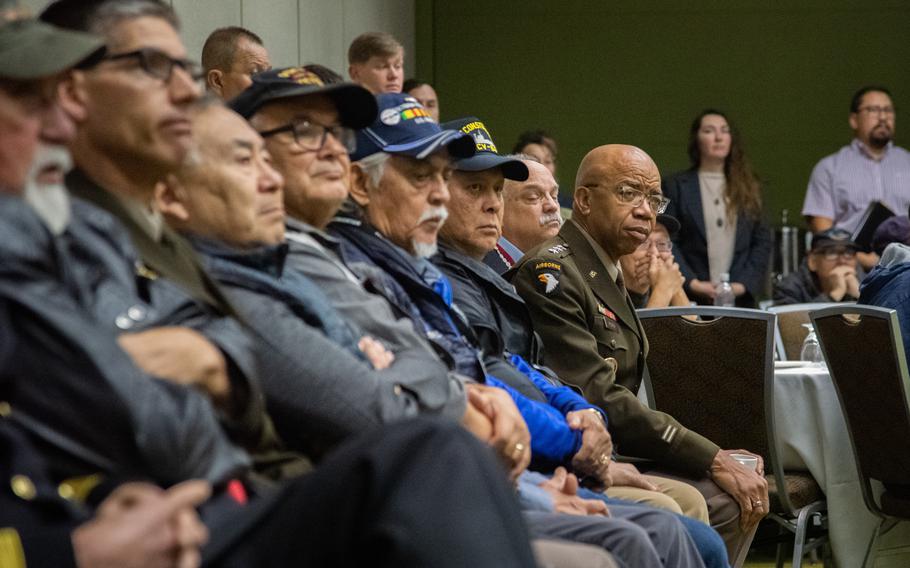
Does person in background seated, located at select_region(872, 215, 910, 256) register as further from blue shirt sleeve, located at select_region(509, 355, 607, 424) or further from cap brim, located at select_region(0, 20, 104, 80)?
cap brim, located at select_region(0, 20, 104, 80)

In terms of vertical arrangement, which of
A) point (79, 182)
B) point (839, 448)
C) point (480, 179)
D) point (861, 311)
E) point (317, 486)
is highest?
point (79, 182)

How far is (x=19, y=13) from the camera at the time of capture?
5.85 feet

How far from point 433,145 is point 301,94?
460 millimetres

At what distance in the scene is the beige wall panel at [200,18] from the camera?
5090 millimetres

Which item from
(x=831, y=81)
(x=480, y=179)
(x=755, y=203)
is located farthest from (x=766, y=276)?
(x=480, y=179)

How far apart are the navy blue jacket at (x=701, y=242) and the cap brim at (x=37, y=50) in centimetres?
628

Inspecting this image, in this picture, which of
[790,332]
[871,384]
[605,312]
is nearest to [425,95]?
[790,332]

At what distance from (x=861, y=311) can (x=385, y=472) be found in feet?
9.42

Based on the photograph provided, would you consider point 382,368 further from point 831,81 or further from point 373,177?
point 831,81

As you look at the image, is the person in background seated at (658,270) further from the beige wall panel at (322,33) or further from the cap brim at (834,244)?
the beige wall panel at (322,33)

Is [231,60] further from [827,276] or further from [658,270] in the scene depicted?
[827,276]

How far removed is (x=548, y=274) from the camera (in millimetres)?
3617

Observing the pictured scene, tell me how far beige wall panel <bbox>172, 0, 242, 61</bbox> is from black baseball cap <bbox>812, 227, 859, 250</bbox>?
10.2 ft

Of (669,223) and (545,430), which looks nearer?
(545,430)
